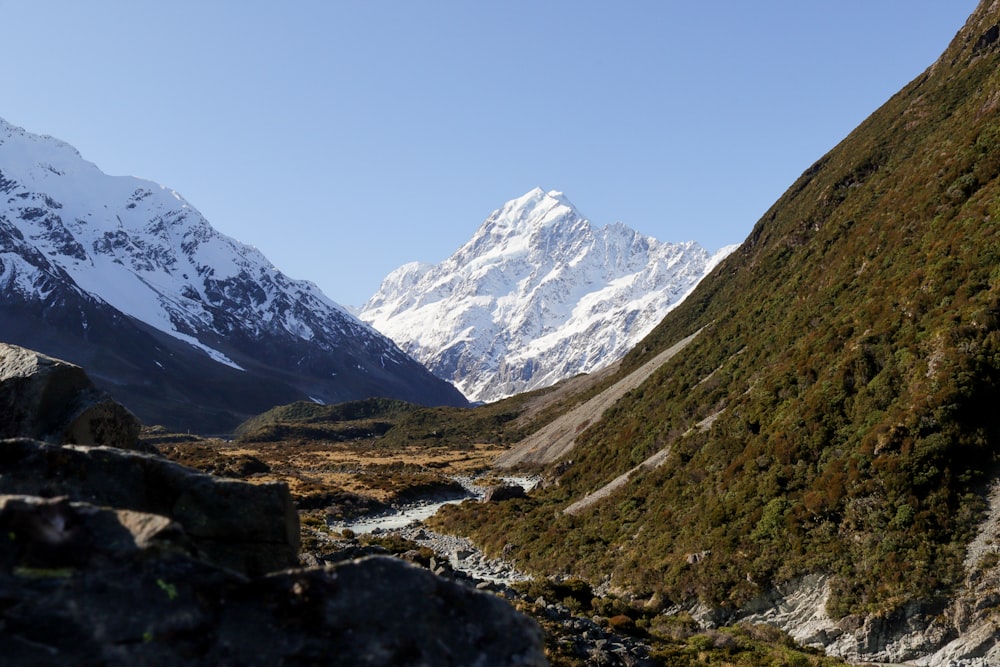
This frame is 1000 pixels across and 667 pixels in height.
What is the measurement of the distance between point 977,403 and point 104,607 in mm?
27185

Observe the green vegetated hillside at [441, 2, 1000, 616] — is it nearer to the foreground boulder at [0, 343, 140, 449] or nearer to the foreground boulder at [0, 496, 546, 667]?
the foreground boulder at [0, 496, 546, 667]

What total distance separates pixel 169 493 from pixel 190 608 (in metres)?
3.27

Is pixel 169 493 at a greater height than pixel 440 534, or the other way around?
pixel 169 493

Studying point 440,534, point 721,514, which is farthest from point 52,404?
point 440,534

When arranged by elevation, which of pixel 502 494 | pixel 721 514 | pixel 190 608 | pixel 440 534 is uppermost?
pixel 190 608

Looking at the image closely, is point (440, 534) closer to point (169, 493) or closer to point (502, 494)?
point (502, 494)

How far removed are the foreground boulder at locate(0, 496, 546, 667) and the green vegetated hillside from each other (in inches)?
762

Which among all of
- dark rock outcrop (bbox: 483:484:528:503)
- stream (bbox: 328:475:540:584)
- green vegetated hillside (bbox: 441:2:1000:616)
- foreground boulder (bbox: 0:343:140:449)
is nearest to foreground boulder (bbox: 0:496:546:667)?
foreground boulder (bbox: 0:343:140:449)

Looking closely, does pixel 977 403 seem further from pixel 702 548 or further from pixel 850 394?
pixel 702 548

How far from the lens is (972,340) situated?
24672mm

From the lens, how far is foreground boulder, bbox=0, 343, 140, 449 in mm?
14305

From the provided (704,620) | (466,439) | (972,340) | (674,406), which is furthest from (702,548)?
(466,439)

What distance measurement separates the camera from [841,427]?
88.1ft

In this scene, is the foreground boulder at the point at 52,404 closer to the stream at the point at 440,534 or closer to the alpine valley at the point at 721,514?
the alpine valley at the point at 721,514
